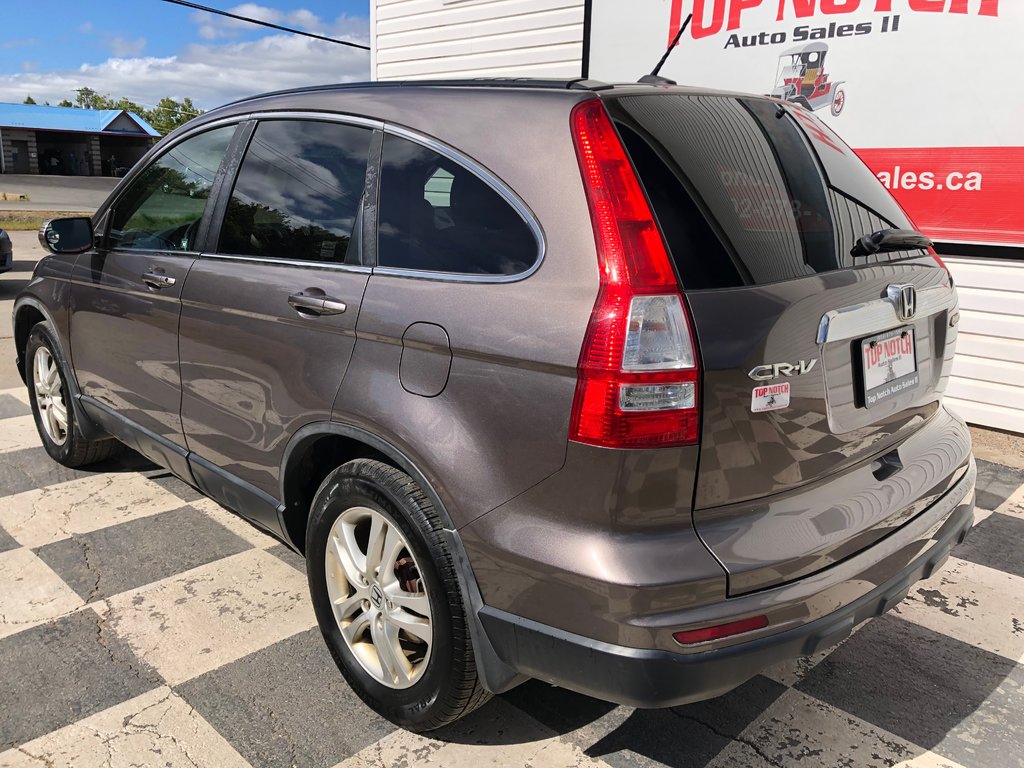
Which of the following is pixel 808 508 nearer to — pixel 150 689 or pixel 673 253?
pixel 673 253

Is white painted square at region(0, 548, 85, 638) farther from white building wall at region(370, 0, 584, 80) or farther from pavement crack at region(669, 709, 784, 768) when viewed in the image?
white building wall at region(370, 0, 584, 80)

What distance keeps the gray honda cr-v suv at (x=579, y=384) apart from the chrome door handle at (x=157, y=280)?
0.34 m

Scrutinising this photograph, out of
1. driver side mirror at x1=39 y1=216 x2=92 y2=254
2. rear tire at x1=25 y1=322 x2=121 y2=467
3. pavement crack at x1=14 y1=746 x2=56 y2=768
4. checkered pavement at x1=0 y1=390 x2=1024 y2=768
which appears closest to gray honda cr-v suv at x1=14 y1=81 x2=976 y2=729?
checkered pavement at x1=0 y1=390 x2=1024 y2=768

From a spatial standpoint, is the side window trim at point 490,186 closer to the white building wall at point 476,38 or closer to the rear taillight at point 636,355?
the rear taillight at point 636,355

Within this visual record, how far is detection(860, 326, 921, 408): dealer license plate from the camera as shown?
213cm

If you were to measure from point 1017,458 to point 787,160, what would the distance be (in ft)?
11.6

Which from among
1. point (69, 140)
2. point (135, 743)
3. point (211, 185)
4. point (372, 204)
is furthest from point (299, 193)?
point (69, 140)

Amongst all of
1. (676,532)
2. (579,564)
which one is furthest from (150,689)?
(676,532)

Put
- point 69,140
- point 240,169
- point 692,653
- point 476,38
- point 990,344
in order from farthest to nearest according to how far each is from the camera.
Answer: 1. point 69,140
2. point 476,38
3. point 990,344
4. point 240,169
5. point 692,653

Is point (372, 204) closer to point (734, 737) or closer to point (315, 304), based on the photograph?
point (315, 304)

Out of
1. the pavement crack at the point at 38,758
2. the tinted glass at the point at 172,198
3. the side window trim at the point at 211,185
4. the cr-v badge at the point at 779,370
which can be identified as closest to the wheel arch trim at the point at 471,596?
the cr-v badge at the point at 779,370

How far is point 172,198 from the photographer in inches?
130

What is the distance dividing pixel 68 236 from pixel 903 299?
3272 mm

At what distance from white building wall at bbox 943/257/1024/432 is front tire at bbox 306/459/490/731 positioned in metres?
4.29
